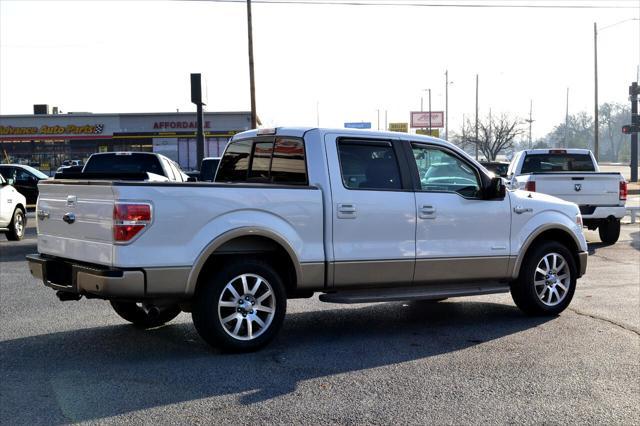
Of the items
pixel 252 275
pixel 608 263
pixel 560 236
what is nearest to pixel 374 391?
pixel 252 275

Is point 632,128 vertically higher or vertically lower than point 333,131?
higher

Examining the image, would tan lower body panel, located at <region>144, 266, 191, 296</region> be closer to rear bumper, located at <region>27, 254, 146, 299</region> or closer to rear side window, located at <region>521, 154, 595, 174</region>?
rear bumper, located at <region>27, 254, 146, 299</region>

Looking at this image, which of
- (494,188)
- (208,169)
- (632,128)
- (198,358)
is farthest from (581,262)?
(632,128)

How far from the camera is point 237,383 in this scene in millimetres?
5527

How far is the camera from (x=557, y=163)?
16406mm

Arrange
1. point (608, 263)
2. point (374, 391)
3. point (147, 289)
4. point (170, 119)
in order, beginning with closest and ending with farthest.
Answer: point (374, 391) < point (147, 289) < point (608, 263) < point (170, 119)

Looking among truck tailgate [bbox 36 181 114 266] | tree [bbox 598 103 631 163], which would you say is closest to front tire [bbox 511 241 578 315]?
truck tailgate [bbox 36 181 114 266]

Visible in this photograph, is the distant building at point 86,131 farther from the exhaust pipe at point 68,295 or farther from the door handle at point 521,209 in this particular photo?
the exhaust pipe at point 68,295

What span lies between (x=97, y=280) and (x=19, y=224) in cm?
1162

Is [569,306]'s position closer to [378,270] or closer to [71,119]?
[378,270]

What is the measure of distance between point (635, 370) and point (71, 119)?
5239cm

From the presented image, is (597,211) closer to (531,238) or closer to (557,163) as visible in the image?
(557,163)

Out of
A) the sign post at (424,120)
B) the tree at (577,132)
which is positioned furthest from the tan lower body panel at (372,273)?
the tree at (577,132)

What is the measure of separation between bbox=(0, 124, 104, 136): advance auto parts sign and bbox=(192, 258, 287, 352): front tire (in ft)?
163
